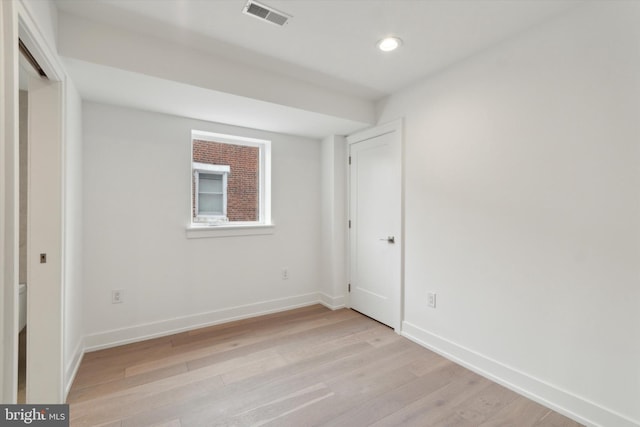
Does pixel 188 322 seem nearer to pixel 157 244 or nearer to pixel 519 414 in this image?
pixel 157 244

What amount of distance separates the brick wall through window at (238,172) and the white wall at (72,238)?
43.8 inches

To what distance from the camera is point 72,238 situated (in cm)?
209

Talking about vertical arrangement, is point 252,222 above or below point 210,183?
below

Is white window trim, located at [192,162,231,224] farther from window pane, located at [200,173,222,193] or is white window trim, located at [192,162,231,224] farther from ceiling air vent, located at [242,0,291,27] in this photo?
ceiling air vent, located at [242,0,291,27]

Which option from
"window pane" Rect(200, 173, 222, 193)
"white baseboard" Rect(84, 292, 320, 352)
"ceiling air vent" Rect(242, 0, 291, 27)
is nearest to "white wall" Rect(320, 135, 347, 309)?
"white baseboard" Rect(84, 292, 320, 352)

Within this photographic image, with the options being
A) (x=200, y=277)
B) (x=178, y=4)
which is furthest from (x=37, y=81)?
(x=200, y=277)

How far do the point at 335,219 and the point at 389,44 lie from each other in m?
2.03

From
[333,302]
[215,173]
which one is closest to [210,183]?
[215,173]

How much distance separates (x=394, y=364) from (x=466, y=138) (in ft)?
6.36

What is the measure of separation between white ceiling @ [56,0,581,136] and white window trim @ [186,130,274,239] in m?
1.08

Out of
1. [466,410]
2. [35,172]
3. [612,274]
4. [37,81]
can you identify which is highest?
[37,81]

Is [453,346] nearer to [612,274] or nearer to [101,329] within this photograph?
[612,274]

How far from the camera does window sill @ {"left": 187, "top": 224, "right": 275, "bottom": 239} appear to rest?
2.96 metres

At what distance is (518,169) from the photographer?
1.98 meters
